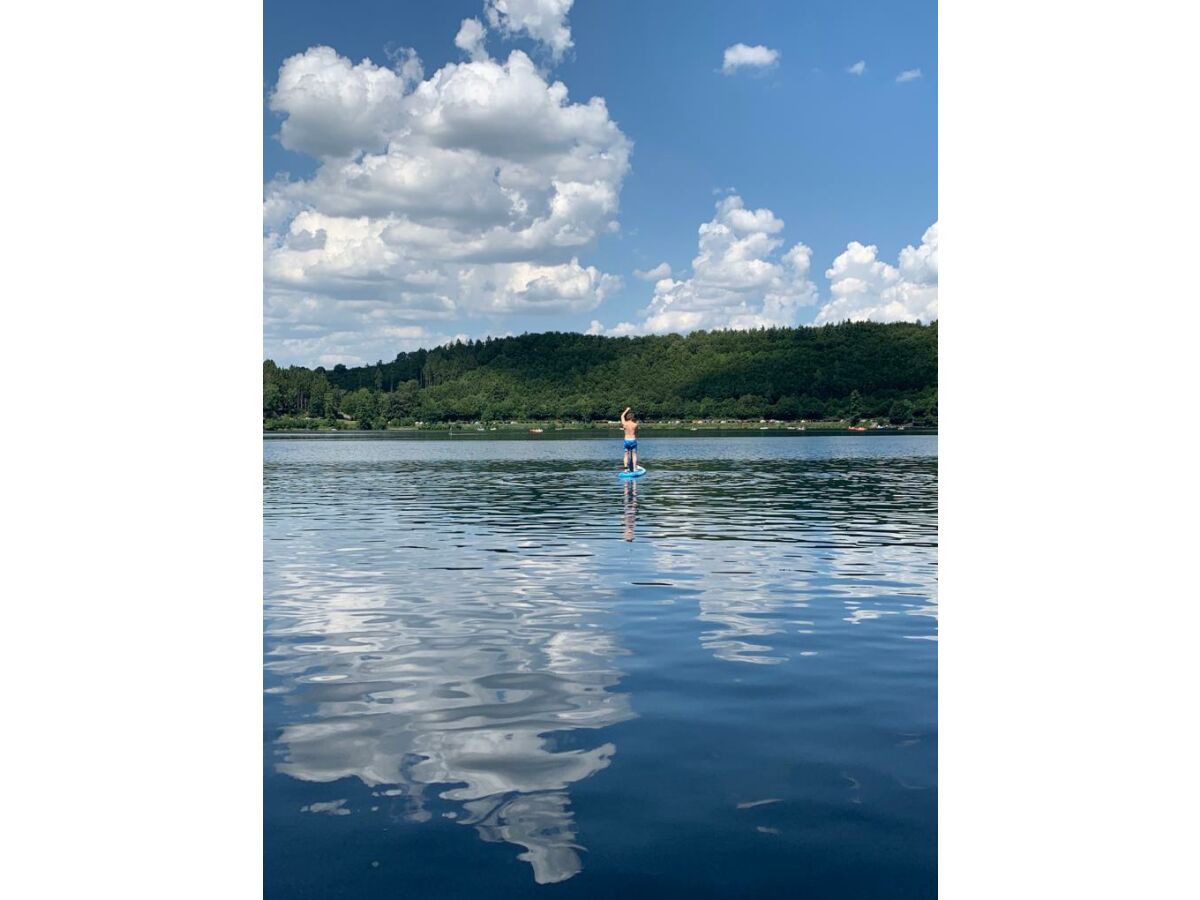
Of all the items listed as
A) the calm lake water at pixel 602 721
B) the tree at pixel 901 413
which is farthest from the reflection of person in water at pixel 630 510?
the tree at pixel 901 413

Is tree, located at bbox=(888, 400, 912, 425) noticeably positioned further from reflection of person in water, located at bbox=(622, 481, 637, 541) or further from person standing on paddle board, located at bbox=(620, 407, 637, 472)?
reflection of person in water, located at bbox=(622, 481, 637, 541)

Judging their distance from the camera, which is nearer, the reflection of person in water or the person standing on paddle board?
the reflection of person in water

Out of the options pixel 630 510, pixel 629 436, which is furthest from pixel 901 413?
pixel 630 510

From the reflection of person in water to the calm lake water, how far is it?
2664 millimetres

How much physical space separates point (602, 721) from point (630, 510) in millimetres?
20918

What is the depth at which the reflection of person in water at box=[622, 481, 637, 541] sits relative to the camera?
2398 cm

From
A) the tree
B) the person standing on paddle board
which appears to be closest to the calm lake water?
the person standing on paddle board

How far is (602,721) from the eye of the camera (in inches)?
347

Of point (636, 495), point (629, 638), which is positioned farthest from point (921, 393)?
point (629, 638)

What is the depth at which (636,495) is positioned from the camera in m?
35.9

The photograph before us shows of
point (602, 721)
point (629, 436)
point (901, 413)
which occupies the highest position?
point (901, 413)

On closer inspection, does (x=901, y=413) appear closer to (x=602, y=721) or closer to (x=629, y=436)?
(x=629, y=436)
